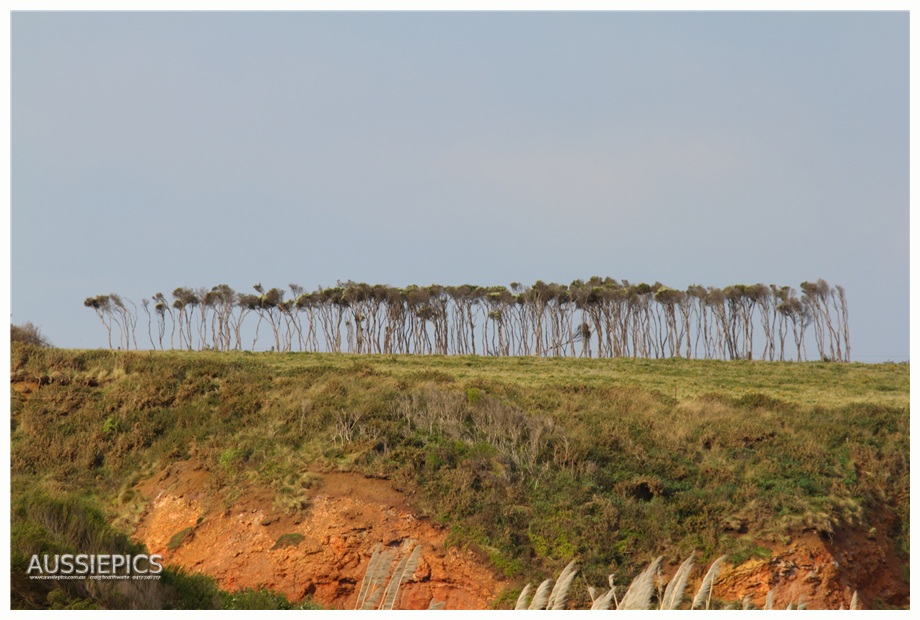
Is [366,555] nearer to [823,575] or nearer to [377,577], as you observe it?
[823,575]

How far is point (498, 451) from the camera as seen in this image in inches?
848

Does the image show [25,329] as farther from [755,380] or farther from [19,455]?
[755,380]

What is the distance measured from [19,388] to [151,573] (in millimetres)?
19008

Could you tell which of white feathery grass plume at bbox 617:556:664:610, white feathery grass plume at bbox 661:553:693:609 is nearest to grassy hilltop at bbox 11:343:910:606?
white feathery grass plume at bbox 617:556:664:610

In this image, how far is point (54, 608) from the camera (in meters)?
9.87

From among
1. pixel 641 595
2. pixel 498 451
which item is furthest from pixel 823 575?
pixel 641 595

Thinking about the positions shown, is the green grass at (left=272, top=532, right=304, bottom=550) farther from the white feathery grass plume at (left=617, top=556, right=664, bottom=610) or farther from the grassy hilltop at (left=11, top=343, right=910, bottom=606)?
the white feathery grass plume at (left=617, top=556, right=664, bottom=610)

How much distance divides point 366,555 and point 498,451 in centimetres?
487

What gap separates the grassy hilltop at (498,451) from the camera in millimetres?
18875

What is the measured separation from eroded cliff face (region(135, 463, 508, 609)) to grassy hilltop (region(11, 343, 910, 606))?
1.59ft

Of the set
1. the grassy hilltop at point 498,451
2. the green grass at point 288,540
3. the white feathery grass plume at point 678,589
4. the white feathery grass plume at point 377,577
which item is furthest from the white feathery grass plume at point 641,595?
the green grass at point 288,540

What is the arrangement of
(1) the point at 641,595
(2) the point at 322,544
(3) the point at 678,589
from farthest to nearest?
(2) the point at 322,544, (1) the point at 641,595, (3) the point at 678,589
